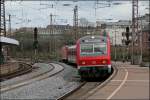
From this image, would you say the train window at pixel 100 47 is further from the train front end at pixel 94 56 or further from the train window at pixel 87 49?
the train window at pixel 87 49

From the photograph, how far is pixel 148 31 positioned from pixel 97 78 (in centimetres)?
7728

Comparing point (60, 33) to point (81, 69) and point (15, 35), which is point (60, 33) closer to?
point (15, 35)

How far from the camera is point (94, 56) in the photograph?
28328mm

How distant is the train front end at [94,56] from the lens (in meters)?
28.2

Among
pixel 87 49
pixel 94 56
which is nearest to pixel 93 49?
pixel 87 49

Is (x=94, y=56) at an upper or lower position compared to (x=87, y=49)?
lower

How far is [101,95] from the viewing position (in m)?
17.5

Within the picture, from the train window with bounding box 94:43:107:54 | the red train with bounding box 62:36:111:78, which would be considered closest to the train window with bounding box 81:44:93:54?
the red train with bounding box 62:36:111:78

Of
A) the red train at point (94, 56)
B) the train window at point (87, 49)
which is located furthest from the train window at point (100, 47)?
the train window at point (87, 49)

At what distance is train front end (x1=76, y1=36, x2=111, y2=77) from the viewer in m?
28.2

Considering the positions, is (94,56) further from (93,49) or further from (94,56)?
(93,49)

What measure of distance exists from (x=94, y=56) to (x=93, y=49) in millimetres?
589

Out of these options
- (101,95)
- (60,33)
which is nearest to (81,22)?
(60,33)

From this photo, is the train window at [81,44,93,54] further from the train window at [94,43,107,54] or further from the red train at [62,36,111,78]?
the train window at [94,43,107,54]
